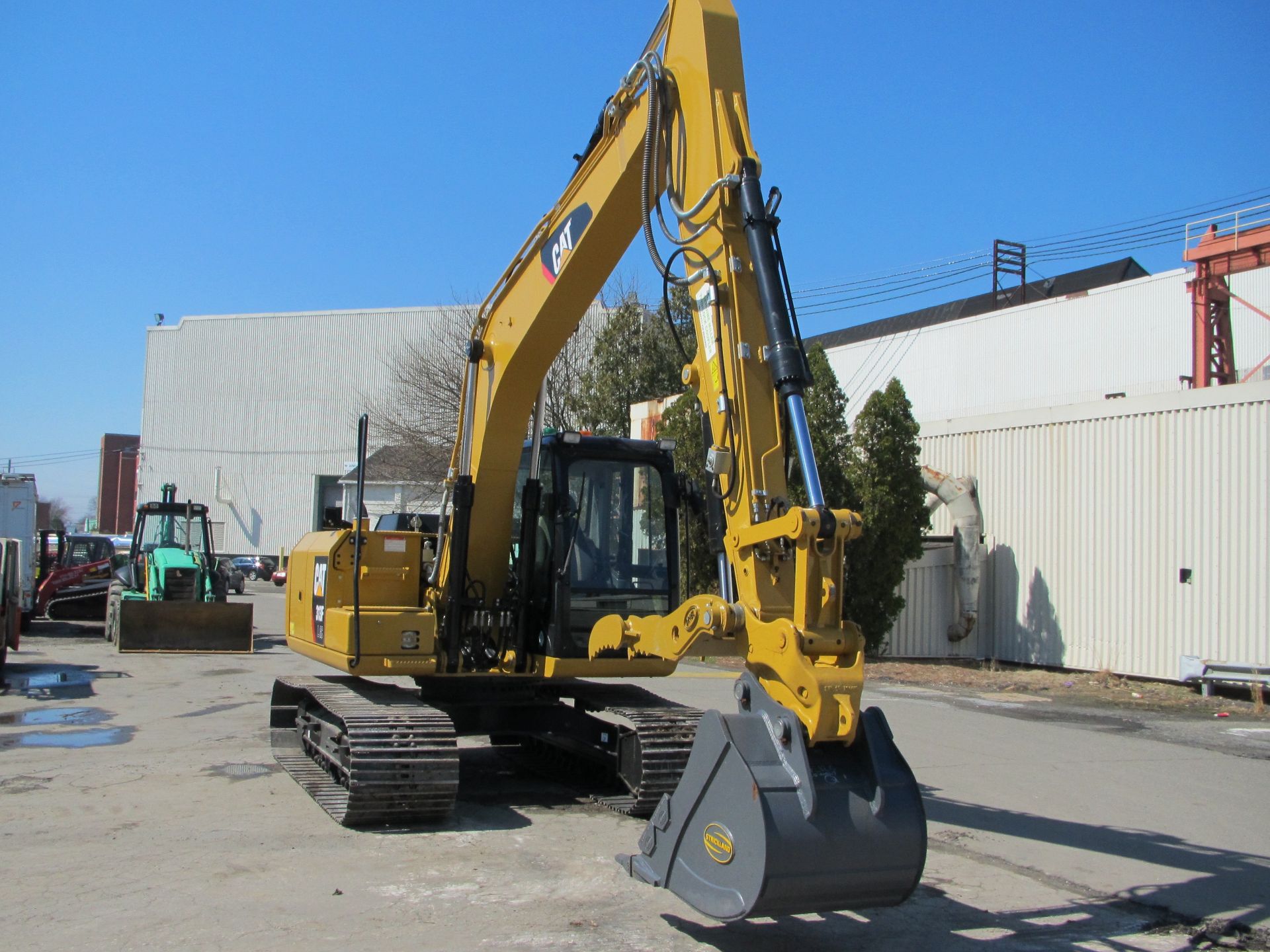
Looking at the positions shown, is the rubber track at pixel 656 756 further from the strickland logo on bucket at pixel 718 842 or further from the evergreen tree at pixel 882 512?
the evergreen tree at pixel 882 512

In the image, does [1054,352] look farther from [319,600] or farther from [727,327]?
→ [727,327]

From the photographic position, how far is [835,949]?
5602 mm

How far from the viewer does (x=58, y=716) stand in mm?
12578

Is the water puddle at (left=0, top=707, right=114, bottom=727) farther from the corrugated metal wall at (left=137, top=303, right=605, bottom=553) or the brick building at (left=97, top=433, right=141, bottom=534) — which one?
the brick building at (left=97, top=433, right=141, bottom=534)

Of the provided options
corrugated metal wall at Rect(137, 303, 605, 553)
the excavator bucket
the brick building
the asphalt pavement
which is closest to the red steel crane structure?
the asphalt pavement

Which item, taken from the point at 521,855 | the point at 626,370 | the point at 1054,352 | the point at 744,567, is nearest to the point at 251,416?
the point at 626,370

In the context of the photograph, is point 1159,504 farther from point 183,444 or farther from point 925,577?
point 183,444

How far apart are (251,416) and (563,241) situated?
197ft

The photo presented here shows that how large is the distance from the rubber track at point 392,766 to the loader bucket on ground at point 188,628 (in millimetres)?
11322

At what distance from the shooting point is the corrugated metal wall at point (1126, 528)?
1656cm

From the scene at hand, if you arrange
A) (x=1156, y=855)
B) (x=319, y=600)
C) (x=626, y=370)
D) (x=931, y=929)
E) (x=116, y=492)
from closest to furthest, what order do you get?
(x=931, y=929) → (x=1156, y=855) → (x=319, y=600) → (x=626, y=370) → (x=116, y=492)

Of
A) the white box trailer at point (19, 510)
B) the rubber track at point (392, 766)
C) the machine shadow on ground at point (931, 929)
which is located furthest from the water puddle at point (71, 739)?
the white box trailer at point (19, 510)

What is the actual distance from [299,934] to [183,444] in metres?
63.6

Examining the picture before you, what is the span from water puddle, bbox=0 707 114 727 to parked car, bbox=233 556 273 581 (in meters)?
50.2
